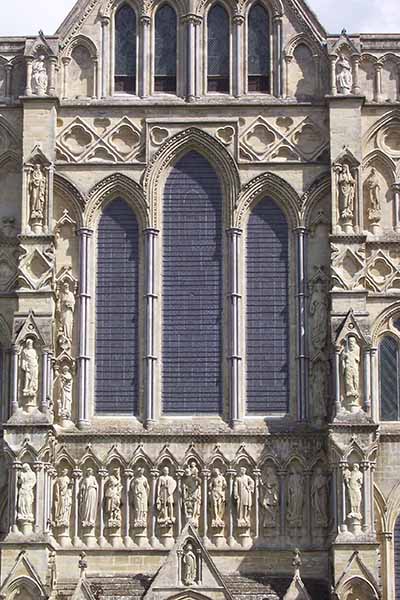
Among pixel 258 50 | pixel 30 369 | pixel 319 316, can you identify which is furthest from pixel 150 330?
pixel 258 50

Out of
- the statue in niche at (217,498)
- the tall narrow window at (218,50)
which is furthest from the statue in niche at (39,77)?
the statue in niche at (217,498)

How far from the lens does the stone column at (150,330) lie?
1451 inches

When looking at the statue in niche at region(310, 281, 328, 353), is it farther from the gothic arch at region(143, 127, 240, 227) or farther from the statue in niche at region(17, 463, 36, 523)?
the statue in niche at region(17, 463, 36, 523)

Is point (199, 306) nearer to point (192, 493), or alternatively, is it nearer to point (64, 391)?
point (64, 391)

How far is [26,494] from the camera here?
3531cm

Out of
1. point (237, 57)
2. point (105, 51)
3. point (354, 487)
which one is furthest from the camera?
point (105, 51)

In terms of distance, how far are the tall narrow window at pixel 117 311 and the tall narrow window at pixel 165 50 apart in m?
2.75

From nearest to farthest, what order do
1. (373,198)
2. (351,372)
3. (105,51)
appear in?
(351,372)
(373,198)
(105,51)

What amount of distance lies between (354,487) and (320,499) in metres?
1.06

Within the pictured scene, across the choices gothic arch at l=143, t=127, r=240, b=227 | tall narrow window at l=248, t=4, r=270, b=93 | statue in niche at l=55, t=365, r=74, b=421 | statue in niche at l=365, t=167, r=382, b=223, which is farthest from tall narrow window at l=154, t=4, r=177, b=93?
statue in niche at l=55, t=365, r=74, b=421

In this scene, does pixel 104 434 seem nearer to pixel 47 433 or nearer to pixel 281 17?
pixel 47 433

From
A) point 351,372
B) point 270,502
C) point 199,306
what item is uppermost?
point 199,306

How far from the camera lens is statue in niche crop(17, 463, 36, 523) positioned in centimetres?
3519

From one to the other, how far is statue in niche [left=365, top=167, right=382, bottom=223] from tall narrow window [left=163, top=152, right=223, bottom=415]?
121 inches
